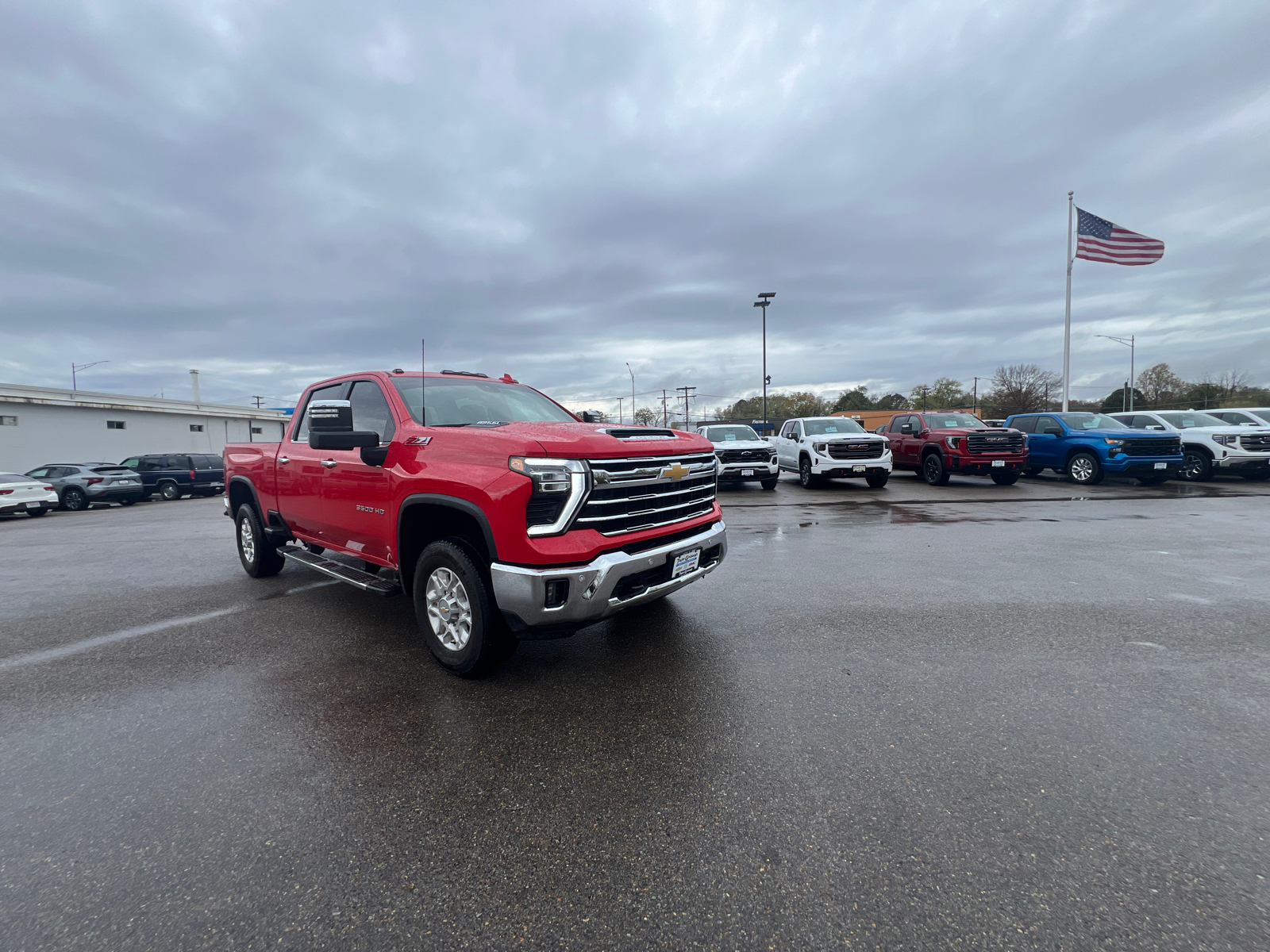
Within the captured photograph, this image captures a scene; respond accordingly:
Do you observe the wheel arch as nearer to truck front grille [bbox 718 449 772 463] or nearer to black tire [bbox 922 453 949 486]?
truck front grille [bbox 718 449 772 463]

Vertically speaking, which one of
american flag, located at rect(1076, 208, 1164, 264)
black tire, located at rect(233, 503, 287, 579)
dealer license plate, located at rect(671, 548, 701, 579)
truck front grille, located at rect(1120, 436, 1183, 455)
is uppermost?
american flag, located at rect(1076, 208, 1164, 264)

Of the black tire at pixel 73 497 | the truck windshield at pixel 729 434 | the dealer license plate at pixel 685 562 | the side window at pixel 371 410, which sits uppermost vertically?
the side window at pixel 371 410

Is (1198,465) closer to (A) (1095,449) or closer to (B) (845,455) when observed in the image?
(A) (1095,449)

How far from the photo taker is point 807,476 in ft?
51.2

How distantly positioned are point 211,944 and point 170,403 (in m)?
40.3

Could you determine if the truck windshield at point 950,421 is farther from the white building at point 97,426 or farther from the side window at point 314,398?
the white building at point 97,426

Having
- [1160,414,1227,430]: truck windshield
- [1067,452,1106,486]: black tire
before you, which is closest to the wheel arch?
[1067,452,1106,486]: black tire

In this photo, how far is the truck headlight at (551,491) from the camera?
10.9ft

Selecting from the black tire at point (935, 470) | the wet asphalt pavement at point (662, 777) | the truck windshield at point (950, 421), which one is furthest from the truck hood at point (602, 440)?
the truck windshield at point (950, 421)

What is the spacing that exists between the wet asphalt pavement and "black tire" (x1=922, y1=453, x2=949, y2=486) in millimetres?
10420

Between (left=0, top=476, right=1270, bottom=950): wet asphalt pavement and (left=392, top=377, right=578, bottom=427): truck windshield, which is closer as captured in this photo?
(left=0, top=476, right=1270, bottom=950): wet asphalt pavement

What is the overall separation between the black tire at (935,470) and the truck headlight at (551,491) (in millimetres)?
14460

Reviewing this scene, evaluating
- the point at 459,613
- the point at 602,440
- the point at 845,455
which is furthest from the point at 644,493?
the point at 845,455

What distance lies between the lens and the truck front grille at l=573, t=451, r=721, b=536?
3520 millimetres
